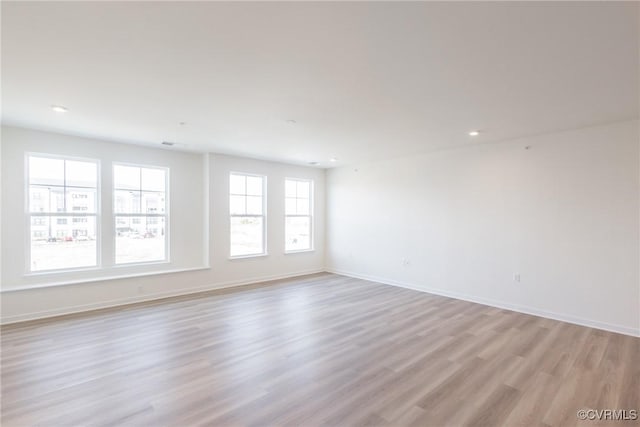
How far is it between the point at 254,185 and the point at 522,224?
491 centimetres

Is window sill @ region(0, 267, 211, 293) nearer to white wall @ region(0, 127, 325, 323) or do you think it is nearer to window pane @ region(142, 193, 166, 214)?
white wall @ region(0, 127, 325, 323)

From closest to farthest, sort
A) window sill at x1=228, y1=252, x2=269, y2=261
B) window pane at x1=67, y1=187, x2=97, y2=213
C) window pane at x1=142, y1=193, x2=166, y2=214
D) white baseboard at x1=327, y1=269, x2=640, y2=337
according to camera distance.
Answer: white baseboard at x1=327, y1=269, x2=640, y2=337 < window pane at x1=67, y1=187, x2=97, y2=213 < window pane at x1=142, y1=193, x2=166, y2=214 < window sill at x1=228, y1=252, x2=269, y2=261

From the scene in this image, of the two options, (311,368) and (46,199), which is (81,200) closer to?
(46,199)

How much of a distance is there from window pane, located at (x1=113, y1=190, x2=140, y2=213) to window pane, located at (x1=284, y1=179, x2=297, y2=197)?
9.76 feet

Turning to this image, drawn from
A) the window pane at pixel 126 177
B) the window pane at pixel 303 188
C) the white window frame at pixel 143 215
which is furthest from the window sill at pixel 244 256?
the window pane at pixel 126 177

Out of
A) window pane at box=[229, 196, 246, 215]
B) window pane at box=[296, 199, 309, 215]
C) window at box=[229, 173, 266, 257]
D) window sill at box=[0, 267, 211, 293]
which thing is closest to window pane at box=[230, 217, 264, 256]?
window at box=[229, 173, 266, 257]

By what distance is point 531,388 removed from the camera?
8.30 ft

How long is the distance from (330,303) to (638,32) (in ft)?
14.3

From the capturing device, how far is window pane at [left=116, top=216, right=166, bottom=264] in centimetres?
503

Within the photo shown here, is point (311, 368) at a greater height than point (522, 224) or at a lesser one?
lesser

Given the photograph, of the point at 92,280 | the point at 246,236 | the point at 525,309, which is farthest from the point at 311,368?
the point at 246,236

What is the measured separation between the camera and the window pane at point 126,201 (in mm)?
5008

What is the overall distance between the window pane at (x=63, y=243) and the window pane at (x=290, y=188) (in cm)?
364

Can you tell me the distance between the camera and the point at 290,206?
721 cm
